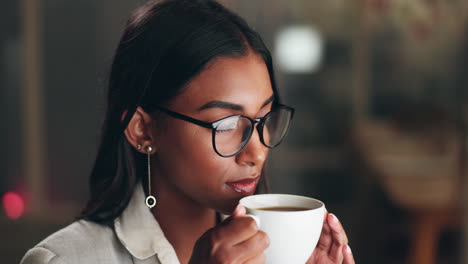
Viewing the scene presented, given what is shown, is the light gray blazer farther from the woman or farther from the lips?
the lips

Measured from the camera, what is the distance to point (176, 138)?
3.32ft

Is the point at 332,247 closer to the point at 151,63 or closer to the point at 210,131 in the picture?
the point at 210,131

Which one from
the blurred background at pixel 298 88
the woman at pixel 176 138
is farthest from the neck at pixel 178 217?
the blurred background at pixel 298 88

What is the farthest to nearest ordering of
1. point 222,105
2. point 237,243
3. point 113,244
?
point 113,244, point 222,105, point 237,243

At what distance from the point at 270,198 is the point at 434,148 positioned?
127 inches

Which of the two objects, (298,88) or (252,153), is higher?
(252,153)

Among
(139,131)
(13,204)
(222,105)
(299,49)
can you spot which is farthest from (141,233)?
(13,204)

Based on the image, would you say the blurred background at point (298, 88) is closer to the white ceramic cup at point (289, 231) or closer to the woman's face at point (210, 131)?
the woman's face at point (210, 131)

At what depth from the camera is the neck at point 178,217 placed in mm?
1118

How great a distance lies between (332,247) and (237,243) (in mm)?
256

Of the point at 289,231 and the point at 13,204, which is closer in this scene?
the point at 289,231

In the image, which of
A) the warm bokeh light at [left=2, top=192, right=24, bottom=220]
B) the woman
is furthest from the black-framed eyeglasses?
the warm bokeh light at [left=2, top=192, right=24, bottom=220]

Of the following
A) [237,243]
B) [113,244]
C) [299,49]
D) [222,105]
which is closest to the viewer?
[237,243]

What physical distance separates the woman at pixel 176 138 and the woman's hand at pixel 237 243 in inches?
4.1
